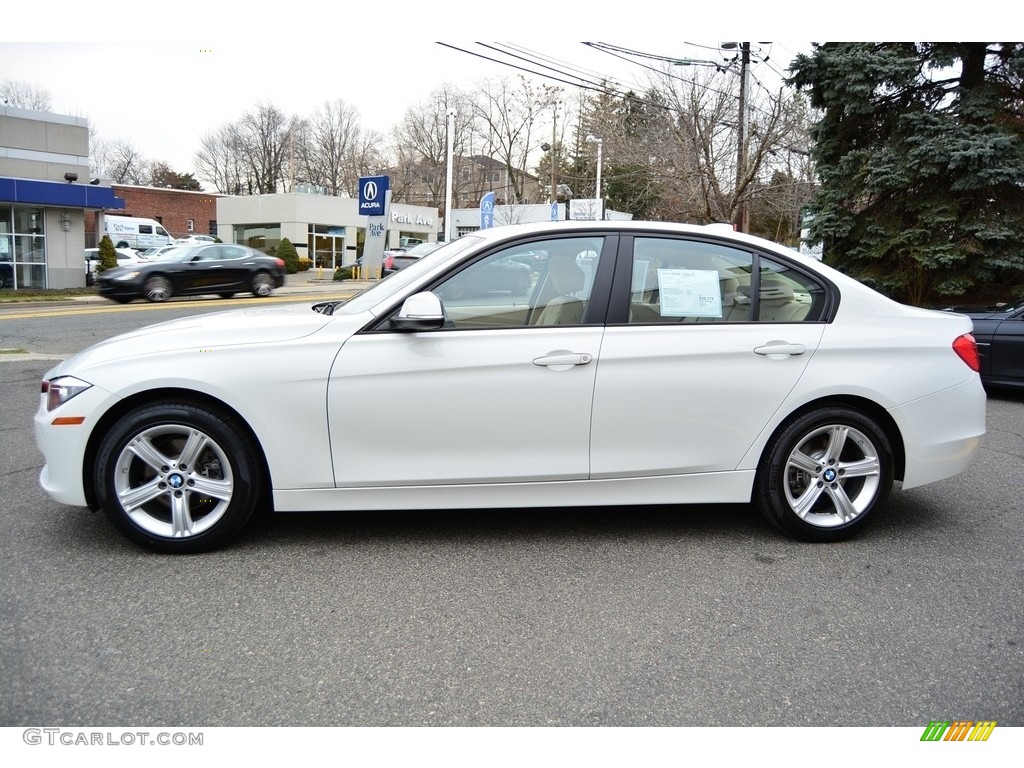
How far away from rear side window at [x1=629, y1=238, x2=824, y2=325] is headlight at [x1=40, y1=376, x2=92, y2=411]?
107 inches

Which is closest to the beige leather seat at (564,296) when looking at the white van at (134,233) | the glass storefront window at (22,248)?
the glass storefront window at (22,248)

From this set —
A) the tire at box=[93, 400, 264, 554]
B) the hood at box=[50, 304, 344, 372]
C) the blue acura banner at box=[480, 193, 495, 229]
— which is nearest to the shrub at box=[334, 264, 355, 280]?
the blue acura banner at box=[480, 193, 495, 229]

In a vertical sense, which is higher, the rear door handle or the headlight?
the rear door handle

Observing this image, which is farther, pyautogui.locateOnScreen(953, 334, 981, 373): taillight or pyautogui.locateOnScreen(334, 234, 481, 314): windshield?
pyautogui.locateOnScreen(953, 334, 981, 373): taillight

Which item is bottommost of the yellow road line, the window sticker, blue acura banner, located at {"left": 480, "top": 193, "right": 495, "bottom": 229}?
the yellow road line

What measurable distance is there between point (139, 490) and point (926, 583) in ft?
12.5

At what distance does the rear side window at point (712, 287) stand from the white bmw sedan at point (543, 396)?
0.04 feet

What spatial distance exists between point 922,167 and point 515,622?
566 inches

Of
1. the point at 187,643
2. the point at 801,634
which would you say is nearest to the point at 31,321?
the point at 187,643

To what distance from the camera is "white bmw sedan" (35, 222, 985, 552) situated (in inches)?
153

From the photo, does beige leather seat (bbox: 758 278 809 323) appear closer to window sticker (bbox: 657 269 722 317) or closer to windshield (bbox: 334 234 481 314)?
window sticker (bbox: 657 269 722 317)

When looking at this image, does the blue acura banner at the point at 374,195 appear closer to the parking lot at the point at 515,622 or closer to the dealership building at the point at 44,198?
the dealership building at the point at 44,198

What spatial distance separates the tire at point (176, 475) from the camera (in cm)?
385

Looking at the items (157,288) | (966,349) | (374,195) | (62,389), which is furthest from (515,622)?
(157,288)
